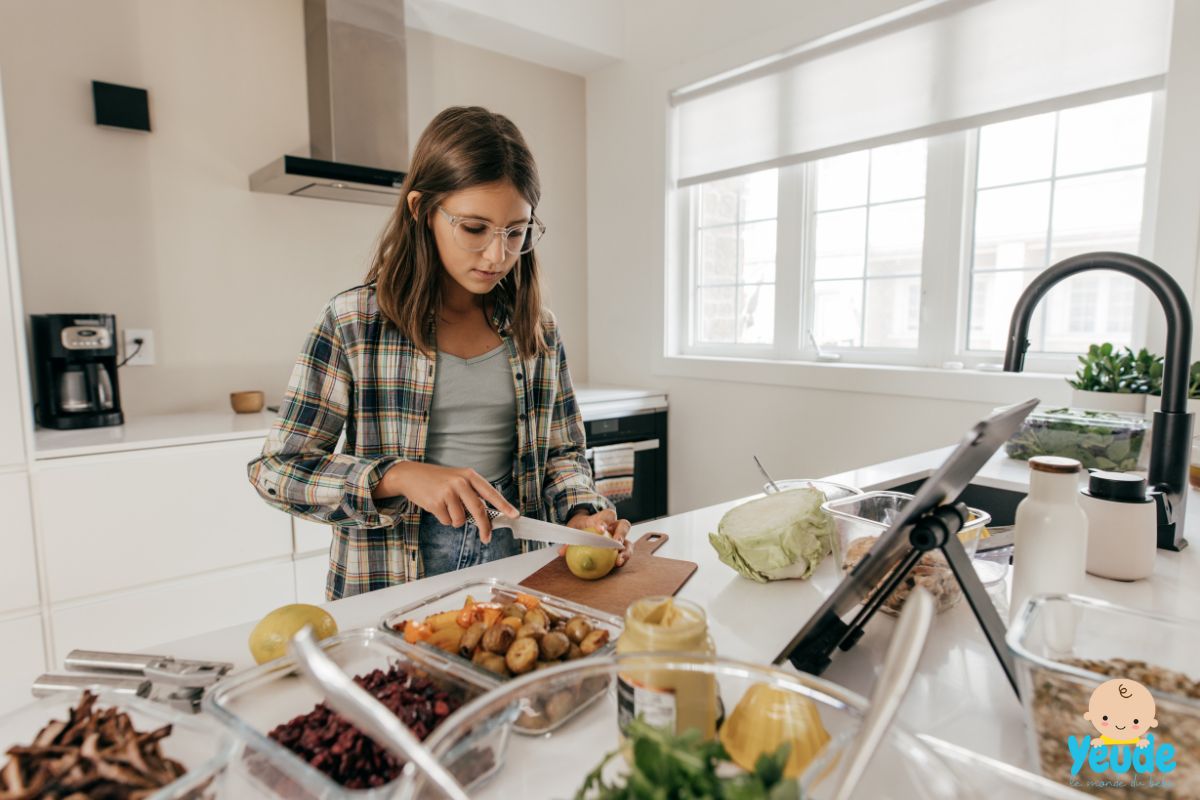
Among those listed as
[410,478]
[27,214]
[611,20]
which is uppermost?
[611,20]

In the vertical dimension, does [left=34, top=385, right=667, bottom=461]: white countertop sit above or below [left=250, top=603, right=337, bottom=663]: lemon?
above

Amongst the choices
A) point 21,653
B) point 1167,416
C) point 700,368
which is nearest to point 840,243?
point 700,368

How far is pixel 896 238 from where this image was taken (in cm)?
254

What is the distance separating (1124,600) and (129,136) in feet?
9.47

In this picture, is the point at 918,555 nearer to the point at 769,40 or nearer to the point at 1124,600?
the point at 1124,600

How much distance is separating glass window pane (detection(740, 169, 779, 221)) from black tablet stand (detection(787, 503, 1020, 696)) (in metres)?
2.41

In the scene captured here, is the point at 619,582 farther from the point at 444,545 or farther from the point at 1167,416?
the point at 1167,416

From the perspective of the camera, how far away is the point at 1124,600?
2.92ft

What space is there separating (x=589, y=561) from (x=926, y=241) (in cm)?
202

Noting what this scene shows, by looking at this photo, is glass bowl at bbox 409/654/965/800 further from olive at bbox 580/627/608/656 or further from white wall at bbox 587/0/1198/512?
white wall at bbox 587/0/1198/512

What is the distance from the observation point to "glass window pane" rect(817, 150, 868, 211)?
8.63ft

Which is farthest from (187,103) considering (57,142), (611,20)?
(611,20)

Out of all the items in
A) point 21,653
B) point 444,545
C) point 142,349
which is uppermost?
point 142,349

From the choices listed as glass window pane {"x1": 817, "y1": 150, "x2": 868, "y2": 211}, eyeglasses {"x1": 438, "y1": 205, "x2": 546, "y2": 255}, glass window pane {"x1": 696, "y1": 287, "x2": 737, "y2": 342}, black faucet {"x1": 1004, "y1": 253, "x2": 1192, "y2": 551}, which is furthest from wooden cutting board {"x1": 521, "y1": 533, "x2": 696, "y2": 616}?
glass window pane {"x1": 696, "y1": 287, "x2": 737, "y2": 342}
